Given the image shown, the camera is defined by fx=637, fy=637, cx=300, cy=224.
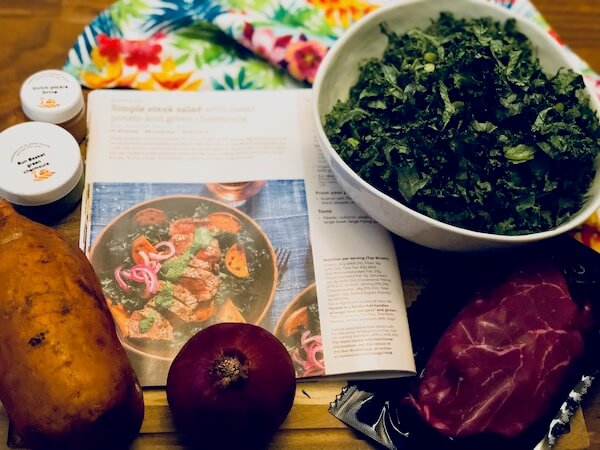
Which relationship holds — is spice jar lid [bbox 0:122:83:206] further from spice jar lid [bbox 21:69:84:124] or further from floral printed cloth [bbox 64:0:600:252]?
floral printed cloth [bbox 64:0:600:252]

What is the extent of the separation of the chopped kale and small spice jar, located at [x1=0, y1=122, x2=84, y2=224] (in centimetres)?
31

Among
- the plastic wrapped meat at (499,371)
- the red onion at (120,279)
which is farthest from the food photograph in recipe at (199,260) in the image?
the plastic wrapped meat at (499,371)

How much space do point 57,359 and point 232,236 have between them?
27cm

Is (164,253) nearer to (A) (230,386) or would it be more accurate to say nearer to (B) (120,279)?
(B) (120,279)

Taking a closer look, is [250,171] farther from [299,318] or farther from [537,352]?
[537,352]

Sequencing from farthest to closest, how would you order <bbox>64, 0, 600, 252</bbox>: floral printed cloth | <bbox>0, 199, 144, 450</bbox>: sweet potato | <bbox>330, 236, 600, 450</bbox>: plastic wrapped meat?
<bbox>64, 0, 600, 252</bbox>: floral printed cloth, <bbox>330, 236, 600, 450</bbox>: plastic wrapped meat, <bbox>0, 199, 144, 450</bbox>: sweet potato

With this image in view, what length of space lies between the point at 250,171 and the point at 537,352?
15.9 inches

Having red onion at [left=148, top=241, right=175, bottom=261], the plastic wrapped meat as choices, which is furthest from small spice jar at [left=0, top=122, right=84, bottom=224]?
the plastic wrapped meat

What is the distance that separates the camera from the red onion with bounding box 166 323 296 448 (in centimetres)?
60

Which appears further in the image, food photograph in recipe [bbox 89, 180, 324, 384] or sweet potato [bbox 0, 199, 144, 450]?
food photograph in recipe [bbox 89, 180, 324, 384]

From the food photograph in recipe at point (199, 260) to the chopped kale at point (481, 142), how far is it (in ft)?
0.44

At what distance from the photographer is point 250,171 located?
820 millimetres

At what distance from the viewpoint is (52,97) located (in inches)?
30.4

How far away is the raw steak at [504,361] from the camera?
67cm
